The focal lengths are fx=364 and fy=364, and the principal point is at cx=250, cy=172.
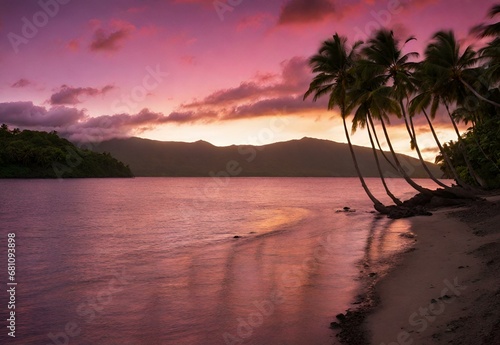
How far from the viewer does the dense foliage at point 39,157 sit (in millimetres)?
143375

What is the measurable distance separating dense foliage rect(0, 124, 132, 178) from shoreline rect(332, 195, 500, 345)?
16097 cm

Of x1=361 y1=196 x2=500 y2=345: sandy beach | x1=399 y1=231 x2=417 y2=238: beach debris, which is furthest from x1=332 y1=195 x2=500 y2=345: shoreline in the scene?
x1=399 y1=231 x2=417 y2=238: beach debris

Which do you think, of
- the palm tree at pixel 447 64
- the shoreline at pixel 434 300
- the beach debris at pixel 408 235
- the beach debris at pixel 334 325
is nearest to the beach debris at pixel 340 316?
the shoreline at pixel 434 300

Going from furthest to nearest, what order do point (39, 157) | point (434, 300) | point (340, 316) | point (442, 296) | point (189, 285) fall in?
point (39, 157) < point (189, 285) < point (442, 296) < point (340, 316) < point (434, 300)

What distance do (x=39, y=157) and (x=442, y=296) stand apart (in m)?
168

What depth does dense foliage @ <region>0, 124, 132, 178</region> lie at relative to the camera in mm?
143375

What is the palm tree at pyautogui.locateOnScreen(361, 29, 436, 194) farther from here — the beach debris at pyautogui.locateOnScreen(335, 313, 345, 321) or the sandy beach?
the beach debris at pyautogui.locateOnScreen(335, 313, 345, 321)

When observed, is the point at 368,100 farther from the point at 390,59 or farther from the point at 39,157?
the point at 39,157

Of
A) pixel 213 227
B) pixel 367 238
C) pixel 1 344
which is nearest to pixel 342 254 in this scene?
pixel 367 238

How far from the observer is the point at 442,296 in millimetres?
9461

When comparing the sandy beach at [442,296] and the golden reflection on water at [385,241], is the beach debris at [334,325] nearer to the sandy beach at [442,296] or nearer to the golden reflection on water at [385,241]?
the sandy beach at [442,296]

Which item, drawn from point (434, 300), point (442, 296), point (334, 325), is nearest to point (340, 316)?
point (334, 325)

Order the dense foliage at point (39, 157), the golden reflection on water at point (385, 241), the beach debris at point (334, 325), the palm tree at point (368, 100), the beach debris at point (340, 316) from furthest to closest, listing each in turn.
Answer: the dense foliage at point (39, 157) → the palm tree at point (368, 100) → the golden reflection on water at point (385, 241) → the beach debris at point (340, 316) → the beach debris at point (334, 325)

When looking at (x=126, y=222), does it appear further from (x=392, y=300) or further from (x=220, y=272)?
(x=392, y=300)
